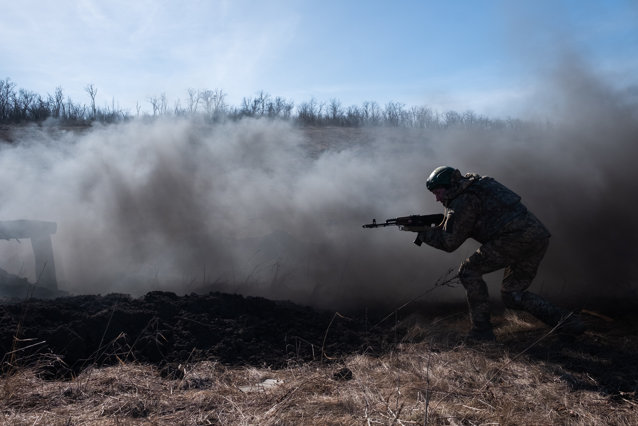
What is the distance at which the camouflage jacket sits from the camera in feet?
18.3

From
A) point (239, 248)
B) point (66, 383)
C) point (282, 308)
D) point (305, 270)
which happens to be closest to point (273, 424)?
point (66, 383)

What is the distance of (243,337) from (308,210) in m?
4.59

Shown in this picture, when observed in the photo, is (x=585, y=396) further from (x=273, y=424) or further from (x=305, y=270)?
(x=305, y=270)

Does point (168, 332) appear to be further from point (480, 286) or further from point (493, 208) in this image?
point (493, 208)

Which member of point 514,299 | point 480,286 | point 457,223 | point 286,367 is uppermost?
point 457,223

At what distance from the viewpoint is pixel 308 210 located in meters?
9.69

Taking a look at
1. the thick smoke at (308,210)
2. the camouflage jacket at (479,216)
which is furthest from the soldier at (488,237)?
the thick smoke at (308,210)

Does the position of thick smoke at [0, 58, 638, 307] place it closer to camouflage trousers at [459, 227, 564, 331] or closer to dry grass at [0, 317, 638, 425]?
camouflage trousers at [459, 227, 564, 331]

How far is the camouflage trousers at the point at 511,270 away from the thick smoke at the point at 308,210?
2.41 m

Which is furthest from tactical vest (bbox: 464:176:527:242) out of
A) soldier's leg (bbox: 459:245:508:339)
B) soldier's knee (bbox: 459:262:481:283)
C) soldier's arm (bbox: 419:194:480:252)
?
→ soldier's knee (bbox: 459:262:481:283)

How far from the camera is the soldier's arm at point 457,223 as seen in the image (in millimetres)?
5582

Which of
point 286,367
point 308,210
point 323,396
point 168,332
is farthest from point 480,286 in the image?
point 308,210

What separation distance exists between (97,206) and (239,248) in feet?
9.98

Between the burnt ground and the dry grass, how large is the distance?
0.70 ft
